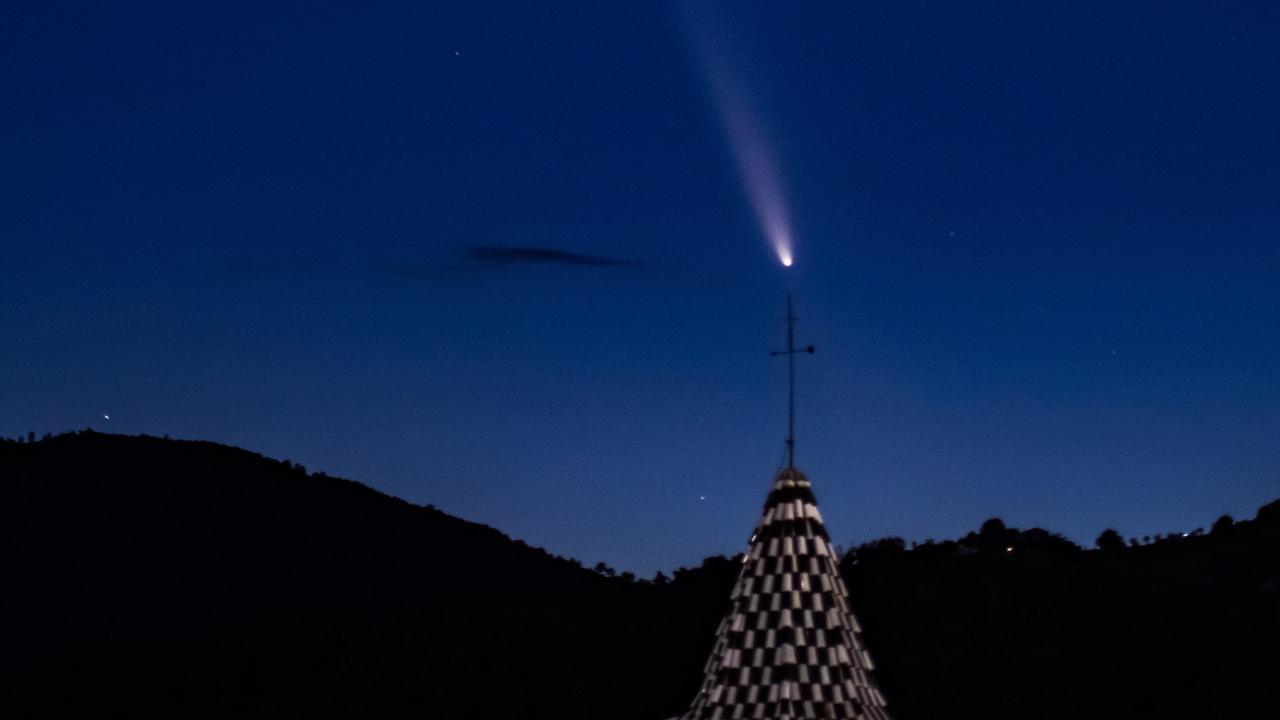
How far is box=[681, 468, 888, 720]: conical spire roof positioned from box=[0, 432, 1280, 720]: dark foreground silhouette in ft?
37.0

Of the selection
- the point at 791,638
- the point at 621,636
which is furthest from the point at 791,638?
the point at 621,636

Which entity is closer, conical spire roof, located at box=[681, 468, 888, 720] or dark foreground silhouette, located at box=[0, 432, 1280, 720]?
conical spire roof, located at box=[681, 468, 888, 720]

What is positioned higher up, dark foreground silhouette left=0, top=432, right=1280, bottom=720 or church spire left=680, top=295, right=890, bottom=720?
dark foreground silhouette left=0, top=432, right=1280, bottom=720

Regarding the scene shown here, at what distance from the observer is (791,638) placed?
6.73m

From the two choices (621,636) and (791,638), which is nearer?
(791,638)

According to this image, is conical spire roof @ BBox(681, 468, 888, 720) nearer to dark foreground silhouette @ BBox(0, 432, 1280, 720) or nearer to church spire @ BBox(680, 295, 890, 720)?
church spire @ BBox(680, 295, 890, 720)

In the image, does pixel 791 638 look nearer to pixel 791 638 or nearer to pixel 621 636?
pixel 791 638

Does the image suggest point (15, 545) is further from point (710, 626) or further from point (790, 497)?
point (790, 497)

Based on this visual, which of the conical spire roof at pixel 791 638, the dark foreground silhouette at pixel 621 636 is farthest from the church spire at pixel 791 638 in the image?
the dark foreground silhouette at pixel 621 636

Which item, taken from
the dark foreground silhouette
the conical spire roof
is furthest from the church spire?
the dark foreground silhouette

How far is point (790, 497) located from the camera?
7.00 metres

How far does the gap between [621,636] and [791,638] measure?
18.2 metres

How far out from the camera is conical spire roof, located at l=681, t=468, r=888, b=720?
6.69 meters

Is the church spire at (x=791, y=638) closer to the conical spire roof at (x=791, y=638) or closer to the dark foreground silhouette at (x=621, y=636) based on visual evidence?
the conical spire roof at (x=791, y=638)
